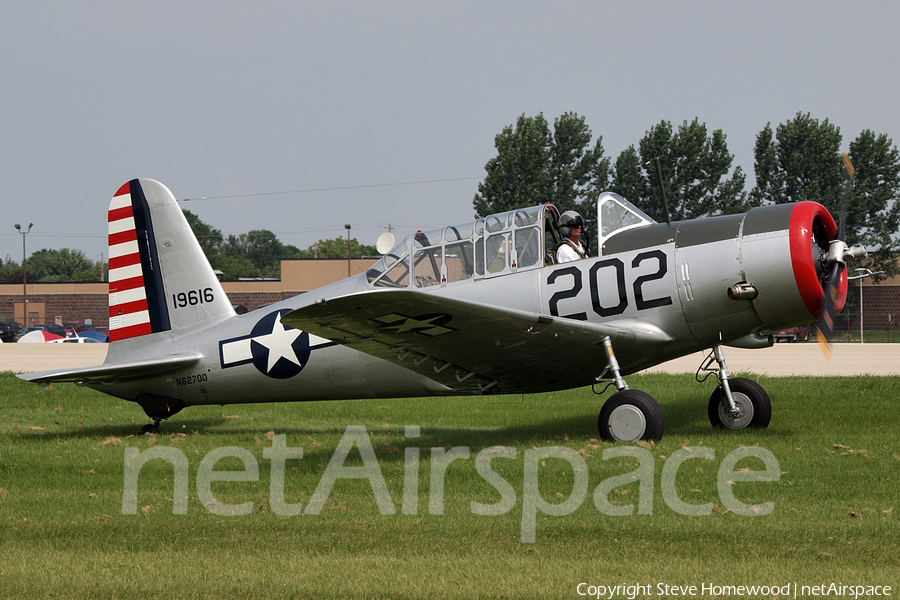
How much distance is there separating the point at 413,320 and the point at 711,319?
3.25m

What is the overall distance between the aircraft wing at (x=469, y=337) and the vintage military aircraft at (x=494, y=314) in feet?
0.09

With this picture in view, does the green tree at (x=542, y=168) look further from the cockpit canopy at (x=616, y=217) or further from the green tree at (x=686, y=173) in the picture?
the cockpit canopy at (x=616, y=217)

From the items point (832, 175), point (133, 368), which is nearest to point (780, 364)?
point (133, 368)

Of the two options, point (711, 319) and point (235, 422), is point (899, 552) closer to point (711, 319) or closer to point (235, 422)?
point (711, 319)

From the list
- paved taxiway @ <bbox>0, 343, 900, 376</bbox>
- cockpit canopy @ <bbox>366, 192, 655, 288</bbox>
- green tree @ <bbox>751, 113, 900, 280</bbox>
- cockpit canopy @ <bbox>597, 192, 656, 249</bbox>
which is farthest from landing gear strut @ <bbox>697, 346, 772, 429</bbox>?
green tree @ <bbox>751, 113, 900, 280</bbox>

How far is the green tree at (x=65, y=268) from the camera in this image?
132625mm

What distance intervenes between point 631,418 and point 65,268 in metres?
142

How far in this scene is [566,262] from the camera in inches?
346

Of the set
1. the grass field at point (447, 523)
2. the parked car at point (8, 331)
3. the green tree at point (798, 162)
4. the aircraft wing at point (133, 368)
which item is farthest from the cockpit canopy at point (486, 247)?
the parked car at point (8, 331)

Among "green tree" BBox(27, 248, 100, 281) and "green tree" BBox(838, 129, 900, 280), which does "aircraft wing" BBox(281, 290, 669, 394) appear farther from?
"green tree" BBox(27, 248, 100, 281)

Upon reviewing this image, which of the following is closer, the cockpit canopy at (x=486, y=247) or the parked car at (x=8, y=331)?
the cockpit canopy at (x=486, y=247)

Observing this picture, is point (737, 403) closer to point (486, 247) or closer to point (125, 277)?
point (486, 247)

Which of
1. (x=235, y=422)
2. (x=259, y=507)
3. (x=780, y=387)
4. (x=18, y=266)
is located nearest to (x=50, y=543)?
(x=259, y=507)

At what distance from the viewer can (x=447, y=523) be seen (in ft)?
17.5
